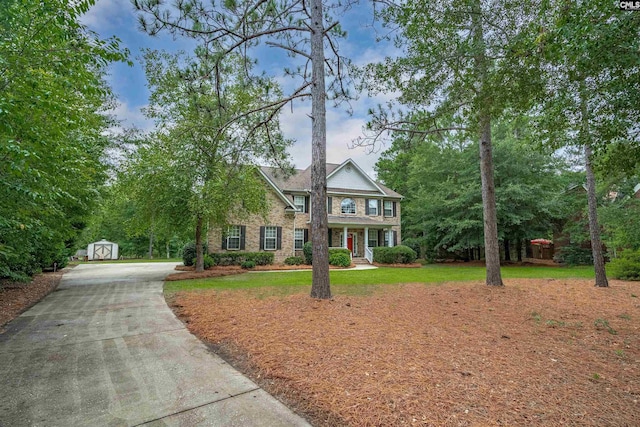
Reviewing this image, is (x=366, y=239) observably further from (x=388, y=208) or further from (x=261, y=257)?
(x=261, y=257)

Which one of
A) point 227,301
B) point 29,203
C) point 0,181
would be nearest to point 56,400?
point 0,181

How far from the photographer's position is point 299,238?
21.0 m

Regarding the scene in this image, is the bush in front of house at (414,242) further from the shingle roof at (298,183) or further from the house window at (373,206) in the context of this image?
the shingle roof at (298,183)

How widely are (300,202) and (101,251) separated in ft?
72.6

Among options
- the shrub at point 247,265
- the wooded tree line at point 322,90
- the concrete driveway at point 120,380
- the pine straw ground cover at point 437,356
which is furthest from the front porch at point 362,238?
the concrete driveway at point 120,380

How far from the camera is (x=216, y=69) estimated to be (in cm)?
740

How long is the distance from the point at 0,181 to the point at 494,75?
711 cm

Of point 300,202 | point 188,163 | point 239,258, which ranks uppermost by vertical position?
point 188,163

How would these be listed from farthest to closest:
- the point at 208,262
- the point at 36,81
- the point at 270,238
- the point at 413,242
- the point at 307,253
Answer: the point at 413,242, the point at 270,238, the point at 307,253, the point at 208,262, the point at 36,81

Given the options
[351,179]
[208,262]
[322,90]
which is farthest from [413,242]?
[322,90]

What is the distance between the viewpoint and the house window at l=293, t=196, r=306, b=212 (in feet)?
70.1

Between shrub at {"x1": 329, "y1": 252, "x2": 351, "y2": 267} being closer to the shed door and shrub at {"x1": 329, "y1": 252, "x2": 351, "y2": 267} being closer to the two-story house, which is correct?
the two-story house

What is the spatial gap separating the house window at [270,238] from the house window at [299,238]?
1.71 metres

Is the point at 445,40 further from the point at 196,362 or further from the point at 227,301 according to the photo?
the point at 227,301
